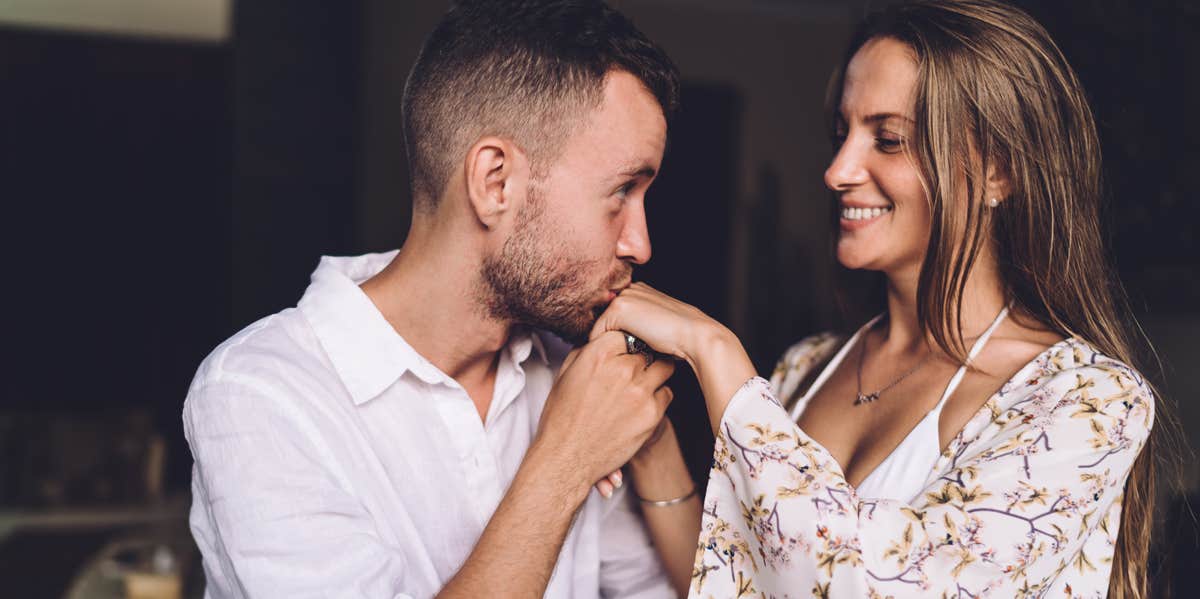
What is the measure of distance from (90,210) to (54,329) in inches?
23.3

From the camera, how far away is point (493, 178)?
134 centimetres

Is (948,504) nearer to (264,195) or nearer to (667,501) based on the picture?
(667,501)

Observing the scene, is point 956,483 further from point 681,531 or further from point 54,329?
point 54,329

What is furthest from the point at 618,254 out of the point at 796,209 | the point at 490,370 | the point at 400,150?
the point at 796,209

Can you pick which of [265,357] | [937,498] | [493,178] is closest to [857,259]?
[937,498]

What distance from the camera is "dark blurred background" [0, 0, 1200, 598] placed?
8.00 feet

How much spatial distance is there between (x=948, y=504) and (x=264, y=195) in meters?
2.59

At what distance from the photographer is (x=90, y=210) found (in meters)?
4.45

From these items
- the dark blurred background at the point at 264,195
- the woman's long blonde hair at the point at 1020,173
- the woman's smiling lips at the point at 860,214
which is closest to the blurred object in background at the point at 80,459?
the dark blurred background at the point at 264,195

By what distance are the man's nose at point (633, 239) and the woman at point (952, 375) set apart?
0.06 meters

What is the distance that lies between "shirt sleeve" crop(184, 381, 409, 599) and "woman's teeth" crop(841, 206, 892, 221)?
844 millimetres

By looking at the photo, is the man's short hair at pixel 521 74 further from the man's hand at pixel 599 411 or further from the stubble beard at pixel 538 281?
the man's hand at pixel 599 411

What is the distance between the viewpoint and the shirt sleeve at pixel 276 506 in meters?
1.08

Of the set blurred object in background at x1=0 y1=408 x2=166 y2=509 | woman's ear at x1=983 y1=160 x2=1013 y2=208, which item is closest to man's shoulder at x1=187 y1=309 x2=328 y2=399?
woman's ear at x1=983 y1=160 x2=1013 y2=208
